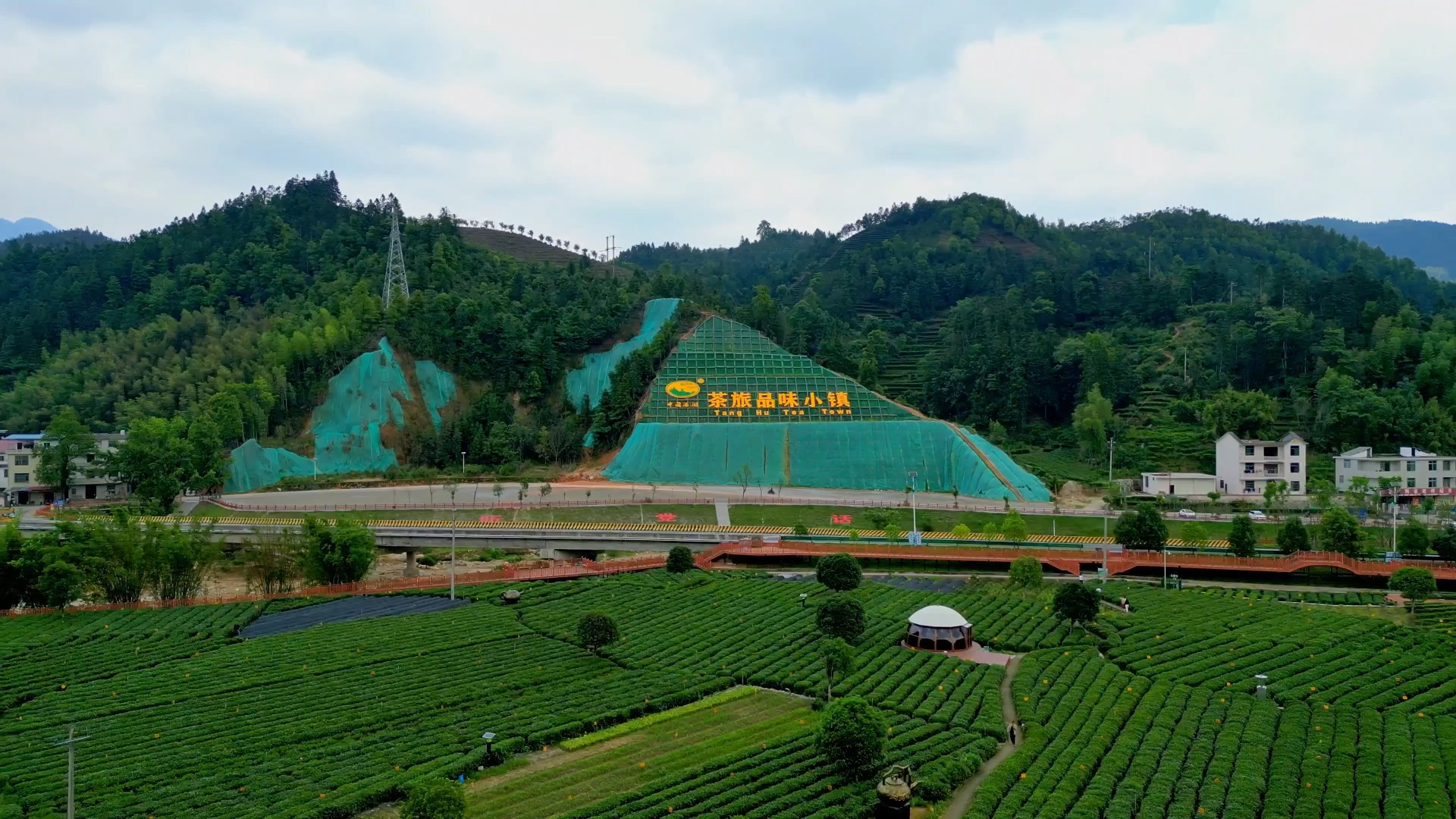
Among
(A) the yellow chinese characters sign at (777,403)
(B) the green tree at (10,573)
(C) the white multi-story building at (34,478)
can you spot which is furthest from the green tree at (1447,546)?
(C) the white multi-story building at (34,478)

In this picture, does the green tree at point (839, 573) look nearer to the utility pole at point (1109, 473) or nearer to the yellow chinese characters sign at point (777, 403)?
the utility pole at point (1109, 473)

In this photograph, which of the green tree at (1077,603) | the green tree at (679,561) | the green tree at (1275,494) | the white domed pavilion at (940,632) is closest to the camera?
the white domed pavilion at (940,632)

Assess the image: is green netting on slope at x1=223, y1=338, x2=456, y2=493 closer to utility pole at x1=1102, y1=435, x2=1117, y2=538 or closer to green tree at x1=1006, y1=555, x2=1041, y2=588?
utility pole at x1=1102, y1=435, x2=1117, y2=538

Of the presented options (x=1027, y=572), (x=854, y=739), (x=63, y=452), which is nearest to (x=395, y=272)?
(x=63, y=452)

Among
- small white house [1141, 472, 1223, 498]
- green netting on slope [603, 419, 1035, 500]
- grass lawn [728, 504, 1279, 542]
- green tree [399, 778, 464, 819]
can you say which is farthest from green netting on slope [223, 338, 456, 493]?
green tree [399, 778, 464, 819]

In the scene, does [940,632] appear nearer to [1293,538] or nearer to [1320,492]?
[1293,538]
